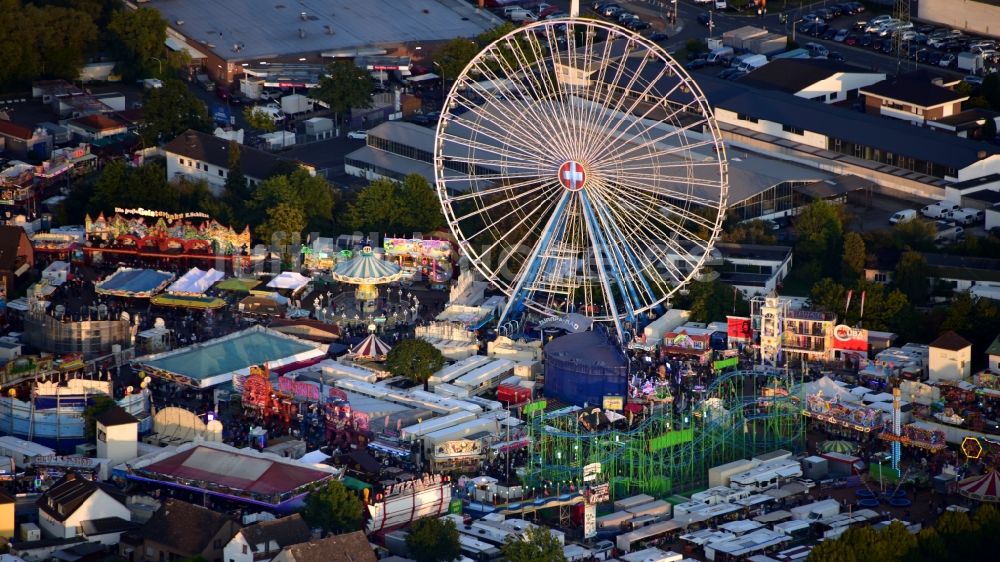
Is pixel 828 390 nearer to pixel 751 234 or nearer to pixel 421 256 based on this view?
pixel 751 234

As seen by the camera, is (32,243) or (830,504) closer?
(830,504)

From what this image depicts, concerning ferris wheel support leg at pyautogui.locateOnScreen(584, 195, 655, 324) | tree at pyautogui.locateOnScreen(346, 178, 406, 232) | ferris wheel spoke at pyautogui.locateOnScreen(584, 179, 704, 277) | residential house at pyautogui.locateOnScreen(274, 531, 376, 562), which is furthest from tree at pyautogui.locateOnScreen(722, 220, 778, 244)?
residential house at pyautogui.locateOnScreen(274, 531, 376, 562)

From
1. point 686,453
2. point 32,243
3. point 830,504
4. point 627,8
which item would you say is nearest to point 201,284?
point 32,243

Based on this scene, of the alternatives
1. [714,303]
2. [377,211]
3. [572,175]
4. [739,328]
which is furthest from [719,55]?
[739,328]

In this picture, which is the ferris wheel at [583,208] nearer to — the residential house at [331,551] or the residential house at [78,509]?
the residential house at [78,509]

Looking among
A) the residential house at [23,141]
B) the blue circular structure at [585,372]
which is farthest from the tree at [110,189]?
the blue circular structure at [585,372]

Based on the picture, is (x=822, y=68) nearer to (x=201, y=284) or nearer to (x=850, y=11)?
(x=850, y=11)
